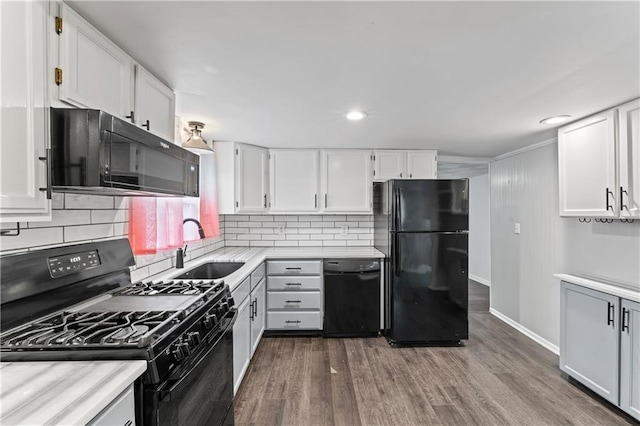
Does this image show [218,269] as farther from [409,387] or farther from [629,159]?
[629,159]

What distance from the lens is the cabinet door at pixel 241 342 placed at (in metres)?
2.13

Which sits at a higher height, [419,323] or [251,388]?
[419,323]

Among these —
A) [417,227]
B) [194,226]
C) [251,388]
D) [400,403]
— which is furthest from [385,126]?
[251,388]

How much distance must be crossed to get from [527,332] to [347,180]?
8.75ft

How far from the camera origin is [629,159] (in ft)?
6.53

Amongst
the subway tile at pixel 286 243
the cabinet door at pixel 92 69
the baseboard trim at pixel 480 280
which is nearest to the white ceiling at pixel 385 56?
→ the cabinet door at pixel 92 69

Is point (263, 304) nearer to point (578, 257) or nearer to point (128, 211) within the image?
point (128, 211)

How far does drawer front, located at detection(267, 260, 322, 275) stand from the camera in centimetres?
325

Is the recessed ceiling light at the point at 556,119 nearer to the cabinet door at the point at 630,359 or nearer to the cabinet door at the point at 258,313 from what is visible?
the cabinet door at the point at 630,359

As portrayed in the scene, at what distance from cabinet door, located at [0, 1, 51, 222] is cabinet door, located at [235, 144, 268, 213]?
233 cm

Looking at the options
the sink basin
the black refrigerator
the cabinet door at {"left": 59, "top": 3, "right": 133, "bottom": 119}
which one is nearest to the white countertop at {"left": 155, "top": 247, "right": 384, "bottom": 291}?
the sink basin

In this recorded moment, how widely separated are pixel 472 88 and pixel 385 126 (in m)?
0.92

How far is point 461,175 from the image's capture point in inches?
231

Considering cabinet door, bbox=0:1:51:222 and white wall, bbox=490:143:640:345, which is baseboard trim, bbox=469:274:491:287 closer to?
white wall, bbox=490:143:640:345
